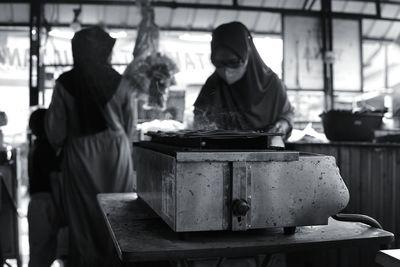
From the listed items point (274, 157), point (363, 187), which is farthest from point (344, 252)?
point (274, 157)

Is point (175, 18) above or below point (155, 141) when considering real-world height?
above

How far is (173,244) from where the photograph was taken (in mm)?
1151

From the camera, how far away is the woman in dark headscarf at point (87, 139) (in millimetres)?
2574

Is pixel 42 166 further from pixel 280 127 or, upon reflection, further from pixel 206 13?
pixel 206 13

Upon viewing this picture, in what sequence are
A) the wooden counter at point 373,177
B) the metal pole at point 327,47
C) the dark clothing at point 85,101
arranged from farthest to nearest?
the metal pole at point 327,47, the dark clothing at point 85,101, the wooden counter at point 373,177

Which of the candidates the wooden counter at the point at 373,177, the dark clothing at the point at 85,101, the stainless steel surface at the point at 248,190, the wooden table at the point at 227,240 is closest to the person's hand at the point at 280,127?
the wooden counter at the point at 373,177

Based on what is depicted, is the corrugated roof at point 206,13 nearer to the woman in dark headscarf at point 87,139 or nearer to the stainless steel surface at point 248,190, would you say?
the woman in dark headscarf at point 87,139

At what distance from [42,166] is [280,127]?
1.65 metres

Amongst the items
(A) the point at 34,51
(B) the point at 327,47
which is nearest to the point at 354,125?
(B) the point at 327,47

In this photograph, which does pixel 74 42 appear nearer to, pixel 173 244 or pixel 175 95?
pixel 175 95

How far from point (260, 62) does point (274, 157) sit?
3.89ft

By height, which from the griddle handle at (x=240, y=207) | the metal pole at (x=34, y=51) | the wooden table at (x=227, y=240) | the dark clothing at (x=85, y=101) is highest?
the metal pole at (x=34, y=51)

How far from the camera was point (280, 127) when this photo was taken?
86.7 inches

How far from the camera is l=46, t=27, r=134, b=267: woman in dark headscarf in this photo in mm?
2574
